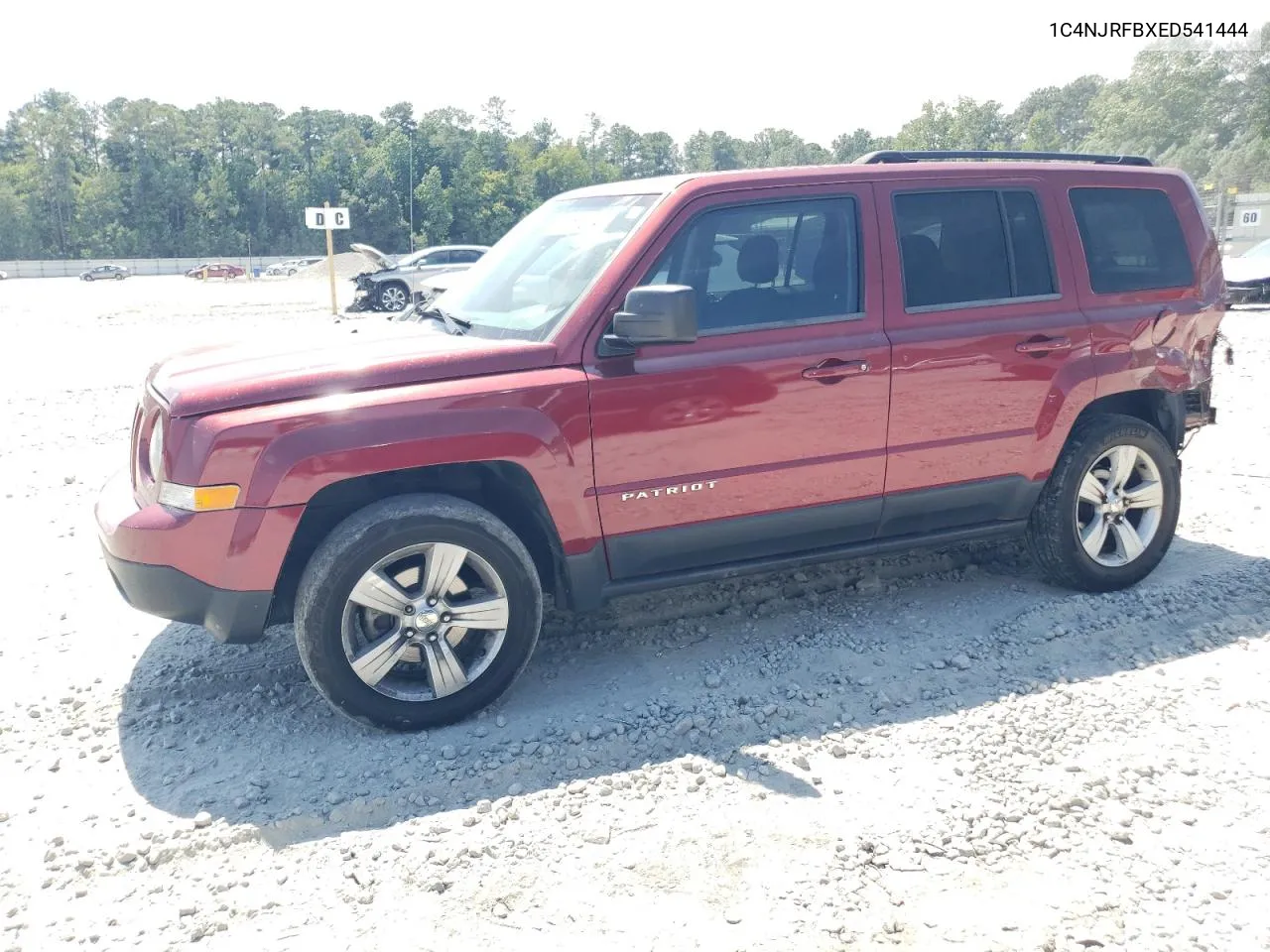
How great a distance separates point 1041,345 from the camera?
4609mm

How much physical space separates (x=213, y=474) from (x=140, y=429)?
781 mm

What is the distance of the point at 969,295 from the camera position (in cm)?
456

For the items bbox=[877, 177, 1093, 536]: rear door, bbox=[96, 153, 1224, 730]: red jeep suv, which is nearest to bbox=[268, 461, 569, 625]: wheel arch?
bbox=[96, 153, 1224, 730]: red jeep suv

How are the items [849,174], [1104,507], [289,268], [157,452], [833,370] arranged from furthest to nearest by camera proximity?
1. [289,268]
2. [1104,507]
3. [849,174]
4. [833,370]
5. [157,452]

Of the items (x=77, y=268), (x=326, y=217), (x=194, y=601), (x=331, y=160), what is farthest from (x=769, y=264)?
(x=331, y=160)

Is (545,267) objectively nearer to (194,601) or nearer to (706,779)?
(194,601)

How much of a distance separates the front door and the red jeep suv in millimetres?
12

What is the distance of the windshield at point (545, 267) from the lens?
163 inches

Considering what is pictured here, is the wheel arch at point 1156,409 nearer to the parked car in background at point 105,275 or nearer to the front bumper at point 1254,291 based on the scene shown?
the front bumper at point 1254,291

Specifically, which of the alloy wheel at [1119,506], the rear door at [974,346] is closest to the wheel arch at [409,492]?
the rear door at [974,346]

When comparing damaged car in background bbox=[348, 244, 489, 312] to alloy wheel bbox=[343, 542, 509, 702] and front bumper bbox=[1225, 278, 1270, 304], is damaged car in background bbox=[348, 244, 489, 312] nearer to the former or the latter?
front bumper bbox=[1225, 278, 1270, 304]

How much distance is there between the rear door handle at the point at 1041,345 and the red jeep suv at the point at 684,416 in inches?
0.5

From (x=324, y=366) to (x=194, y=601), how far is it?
940mm

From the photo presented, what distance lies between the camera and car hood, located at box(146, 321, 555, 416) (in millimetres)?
3619
